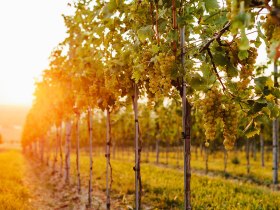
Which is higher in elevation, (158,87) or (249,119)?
(158,87)

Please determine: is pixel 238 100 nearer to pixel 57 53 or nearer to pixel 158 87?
pixel 158 87

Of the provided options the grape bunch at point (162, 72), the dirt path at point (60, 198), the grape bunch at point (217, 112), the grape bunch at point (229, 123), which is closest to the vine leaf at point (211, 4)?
the grape bunch at point (162, 72)

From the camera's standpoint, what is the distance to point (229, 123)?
312 centimetres

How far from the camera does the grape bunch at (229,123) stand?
10.00 ft

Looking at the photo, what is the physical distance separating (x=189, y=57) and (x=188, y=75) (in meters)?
0.47

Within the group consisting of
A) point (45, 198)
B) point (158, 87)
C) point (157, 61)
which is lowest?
point (45, 198)

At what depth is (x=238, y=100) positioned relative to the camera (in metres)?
3.15

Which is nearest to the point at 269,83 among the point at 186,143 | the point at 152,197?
the point at 186,143

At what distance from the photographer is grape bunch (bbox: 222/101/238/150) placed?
3.05 metres

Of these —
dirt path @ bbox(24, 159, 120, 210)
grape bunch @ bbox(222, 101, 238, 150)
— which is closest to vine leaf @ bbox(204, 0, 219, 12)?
grape bunch @ bbox(222, 101, 238, 150)

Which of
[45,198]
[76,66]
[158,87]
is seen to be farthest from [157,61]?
[45,198]

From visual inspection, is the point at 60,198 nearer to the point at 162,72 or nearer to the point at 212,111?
the point at 162,72

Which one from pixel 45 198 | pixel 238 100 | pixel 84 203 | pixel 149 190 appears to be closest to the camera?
pixel 238 100

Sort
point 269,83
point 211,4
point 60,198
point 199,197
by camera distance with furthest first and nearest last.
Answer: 1. point 60,198
2. point 199,197
3. point 211,4
4. point 269,83
